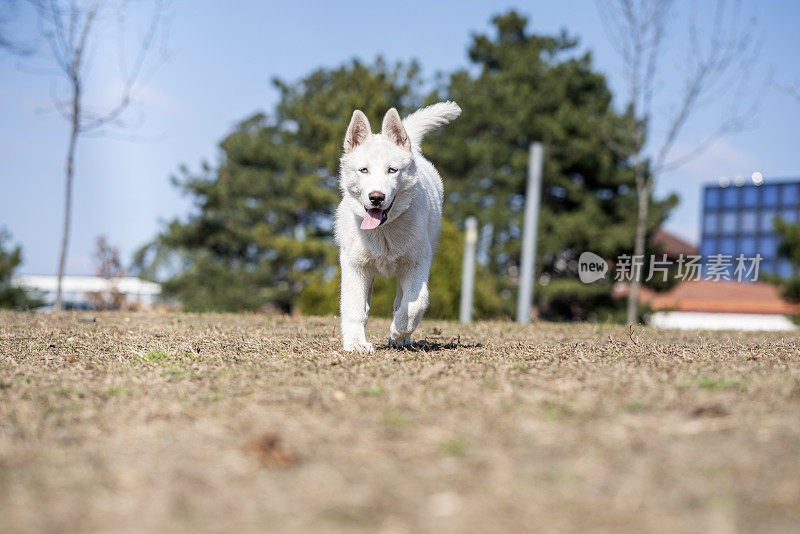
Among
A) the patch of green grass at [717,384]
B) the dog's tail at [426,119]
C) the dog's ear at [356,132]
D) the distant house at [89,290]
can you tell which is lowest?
the distant house at [89,290]

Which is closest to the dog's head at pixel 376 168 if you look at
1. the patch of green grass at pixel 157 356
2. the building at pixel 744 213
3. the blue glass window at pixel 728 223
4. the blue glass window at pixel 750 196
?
the patch of green grass at pixel 157 356

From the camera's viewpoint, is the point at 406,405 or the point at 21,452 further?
the point at 406,405

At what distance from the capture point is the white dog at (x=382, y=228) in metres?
6.33

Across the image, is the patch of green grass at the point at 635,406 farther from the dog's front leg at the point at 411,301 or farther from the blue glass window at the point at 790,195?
the blue glass window at the point at 790,195

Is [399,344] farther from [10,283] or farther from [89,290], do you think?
[10,283]

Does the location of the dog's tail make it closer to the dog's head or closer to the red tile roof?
the dog's head

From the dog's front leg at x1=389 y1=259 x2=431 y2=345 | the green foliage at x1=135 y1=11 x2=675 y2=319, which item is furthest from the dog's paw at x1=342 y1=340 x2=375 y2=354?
the green foliage at x1=135 y1=11 x2=675 y2=319

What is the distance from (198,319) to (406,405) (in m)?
7.77

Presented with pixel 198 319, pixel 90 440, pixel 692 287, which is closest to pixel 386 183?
pixel 90 440

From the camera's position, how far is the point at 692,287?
4691 cm

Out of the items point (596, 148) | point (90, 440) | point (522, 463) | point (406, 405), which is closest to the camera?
point (522, 463)

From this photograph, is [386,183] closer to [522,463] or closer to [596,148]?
[522,463]

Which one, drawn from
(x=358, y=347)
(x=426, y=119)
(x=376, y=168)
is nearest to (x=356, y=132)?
(x=376, y=168)

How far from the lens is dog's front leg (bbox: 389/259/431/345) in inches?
252
